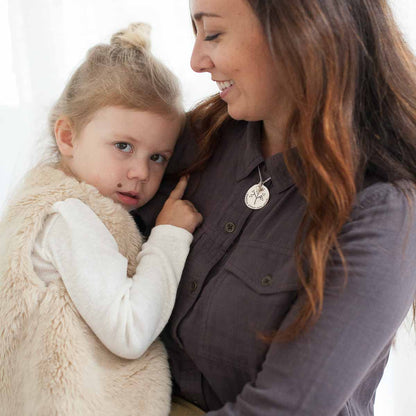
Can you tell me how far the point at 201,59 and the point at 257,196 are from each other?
307 millimetres

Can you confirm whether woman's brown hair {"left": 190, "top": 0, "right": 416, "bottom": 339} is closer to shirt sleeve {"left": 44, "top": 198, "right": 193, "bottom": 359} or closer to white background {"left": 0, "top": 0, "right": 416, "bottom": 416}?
shirt sleeve {"left": 44, "top": 198, "right": 193, "bottom": 359}

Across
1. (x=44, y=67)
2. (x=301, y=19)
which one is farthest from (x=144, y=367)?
(x=44, y=67)

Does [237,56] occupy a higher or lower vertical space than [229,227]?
higher

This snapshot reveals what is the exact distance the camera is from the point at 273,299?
1188 mm

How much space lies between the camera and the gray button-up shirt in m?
1.09

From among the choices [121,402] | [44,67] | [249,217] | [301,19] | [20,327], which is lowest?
[121,402]

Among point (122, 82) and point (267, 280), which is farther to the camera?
point (122, 82)

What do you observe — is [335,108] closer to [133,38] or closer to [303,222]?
[303,222]

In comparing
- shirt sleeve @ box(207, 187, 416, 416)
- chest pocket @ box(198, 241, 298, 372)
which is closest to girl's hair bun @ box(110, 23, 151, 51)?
chest pocket @ box(198, 241, 298, 372)

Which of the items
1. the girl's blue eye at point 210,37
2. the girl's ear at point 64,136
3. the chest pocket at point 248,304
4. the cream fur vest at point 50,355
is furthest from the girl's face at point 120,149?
the chest pocket at point 248,304

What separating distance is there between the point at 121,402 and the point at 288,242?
1.52ft

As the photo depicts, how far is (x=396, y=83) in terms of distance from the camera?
1241 mm

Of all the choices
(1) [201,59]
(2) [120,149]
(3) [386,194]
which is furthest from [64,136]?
(3) [386,194]

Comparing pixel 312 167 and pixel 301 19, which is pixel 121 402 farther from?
pixel 301 19
